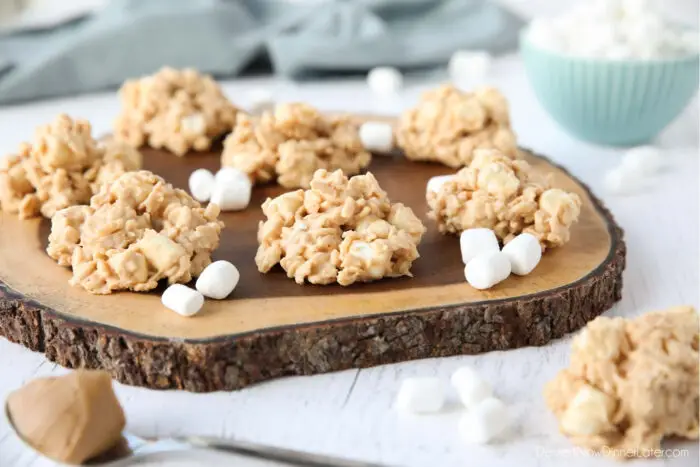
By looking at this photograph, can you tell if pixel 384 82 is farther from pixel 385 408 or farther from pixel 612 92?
pixel 385 408

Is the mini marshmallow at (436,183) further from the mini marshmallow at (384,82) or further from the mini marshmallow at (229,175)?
the mini marshmallow at (384,82)

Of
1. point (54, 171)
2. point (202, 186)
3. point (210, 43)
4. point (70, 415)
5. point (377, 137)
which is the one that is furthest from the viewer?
point (210, 43)

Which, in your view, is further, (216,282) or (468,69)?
(468,69)

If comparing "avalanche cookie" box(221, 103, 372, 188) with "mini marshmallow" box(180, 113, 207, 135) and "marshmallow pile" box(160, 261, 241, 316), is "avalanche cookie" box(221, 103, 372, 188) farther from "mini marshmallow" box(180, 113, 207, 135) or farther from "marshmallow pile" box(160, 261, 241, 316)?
"marshmallow pile" box(160, 261, 241, 316)

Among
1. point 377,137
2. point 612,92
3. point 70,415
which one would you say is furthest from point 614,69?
point 70,415

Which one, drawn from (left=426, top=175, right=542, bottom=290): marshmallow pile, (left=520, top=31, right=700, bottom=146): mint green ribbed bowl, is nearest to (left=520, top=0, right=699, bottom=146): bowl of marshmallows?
(left=520, top=31, right=700, bottom=146): mint green ribbed bowl

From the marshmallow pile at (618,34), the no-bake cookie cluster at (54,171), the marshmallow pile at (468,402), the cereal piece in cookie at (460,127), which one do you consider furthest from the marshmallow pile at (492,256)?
the marshmallow pile at (618,34)

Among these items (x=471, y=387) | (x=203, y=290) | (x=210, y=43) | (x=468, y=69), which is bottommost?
(x=468, y=69)
